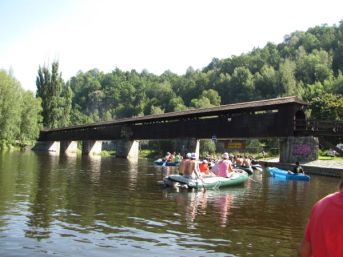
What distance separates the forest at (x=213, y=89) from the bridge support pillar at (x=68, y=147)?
4.78 m

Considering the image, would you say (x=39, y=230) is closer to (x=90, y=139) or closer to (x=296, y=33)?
(x=90, y=139)

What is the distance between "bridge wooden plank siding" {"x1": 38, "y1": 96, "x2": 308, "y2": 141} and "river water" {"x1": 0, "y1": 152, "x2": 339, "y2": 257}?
900 inches

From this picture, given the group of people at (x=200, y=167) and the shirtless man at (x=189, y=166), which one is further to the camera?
the group of people at (x=200, y=167)

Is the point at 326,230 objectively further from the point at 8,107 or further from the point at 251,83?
the point at 251,83

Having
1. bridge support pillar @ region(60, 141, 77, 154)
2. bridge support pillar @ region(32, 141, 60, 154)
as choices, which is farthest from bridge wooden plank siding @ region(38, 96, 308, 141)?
bridge support pillar @ region(32, 141, 60, 154)

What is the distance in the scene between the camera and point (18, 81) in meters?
62.2

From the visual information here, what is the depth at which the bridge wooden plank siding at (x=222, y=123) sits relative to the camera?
42688 mm

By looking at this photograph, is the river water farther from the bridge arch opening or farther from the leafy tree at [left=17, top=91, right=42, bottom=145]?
the leafy tree at [left=17, top=91, right=42, bottom=145]

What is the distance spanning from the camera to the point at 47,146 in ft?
290

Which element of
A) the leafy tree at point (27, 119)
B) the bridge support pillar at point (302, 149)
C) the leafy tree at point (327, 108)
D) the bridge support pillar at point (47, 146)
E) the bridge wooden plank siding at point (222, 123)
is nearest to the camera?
the bridge support pillar at point (302, 149)

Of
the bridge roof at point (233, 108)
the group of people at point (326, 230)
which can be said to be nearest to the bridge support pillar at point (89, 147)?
the bridge roof at point (233, 108)

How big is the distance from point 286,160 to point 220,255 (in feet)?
114

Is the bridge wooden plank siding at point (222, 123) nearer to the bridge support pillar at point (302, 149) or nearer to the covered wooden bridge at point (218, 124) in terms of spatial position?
the covered wooden bridge at point (218, 124)

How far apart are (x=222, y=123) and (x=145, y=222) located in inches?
1461
